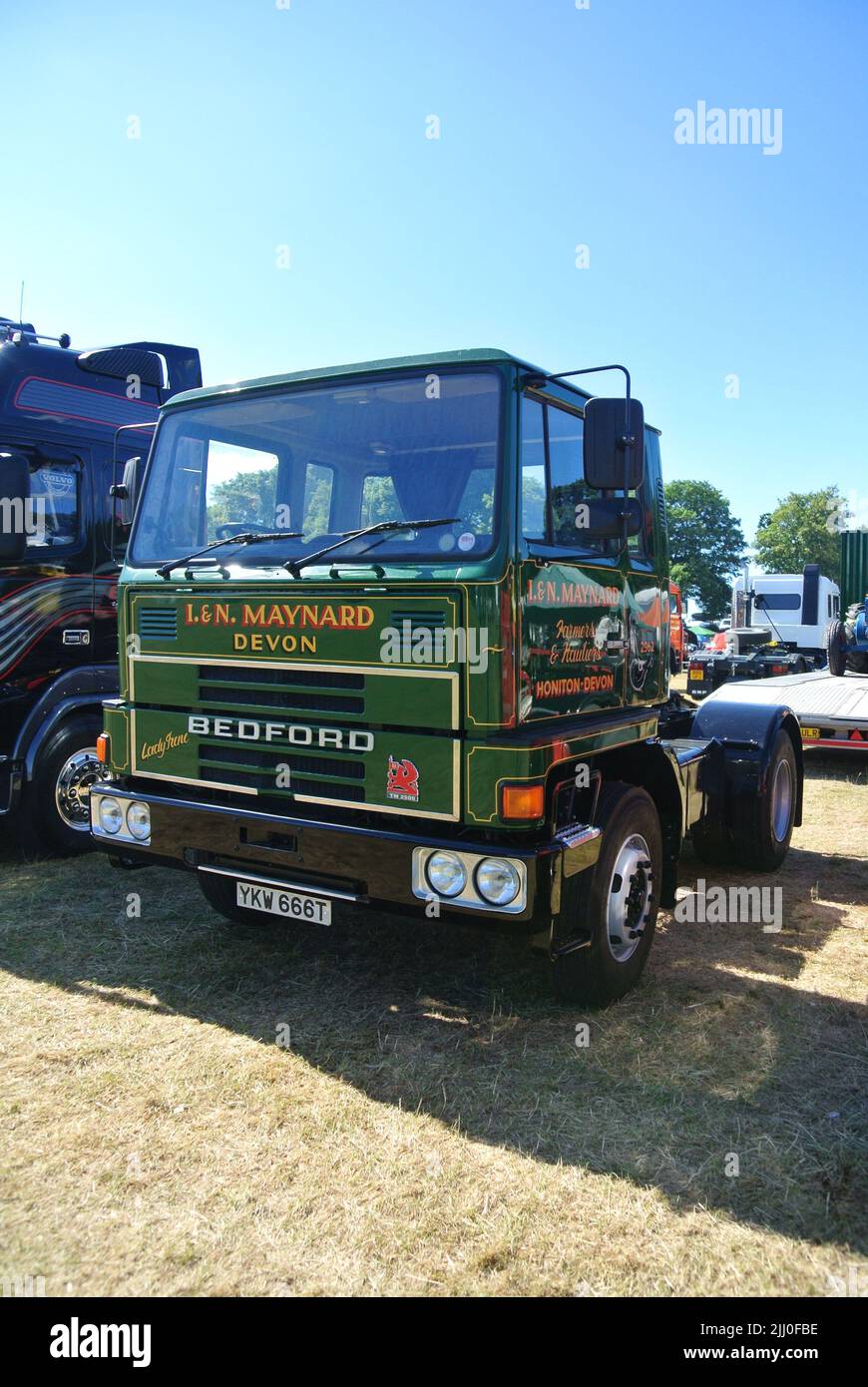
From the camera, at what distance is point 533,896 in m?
3.31

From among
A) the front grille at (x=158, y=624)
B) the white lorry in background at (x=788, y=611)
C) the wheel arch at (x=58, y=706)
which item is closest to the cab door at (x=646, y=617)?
the front grille at (x=158, y=624)

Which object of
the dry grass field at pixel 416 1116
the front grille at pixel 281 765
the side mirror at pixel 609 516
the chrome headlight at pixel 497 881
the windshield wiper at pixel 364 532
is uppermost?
the side mirror at pixel 609 516

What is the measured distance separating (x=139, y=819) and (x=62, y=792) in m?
2.38

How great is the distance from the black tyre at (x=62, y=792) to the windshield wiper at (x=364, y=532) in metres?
3.24

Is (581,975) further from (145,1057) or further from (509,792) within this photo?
(145,1057)

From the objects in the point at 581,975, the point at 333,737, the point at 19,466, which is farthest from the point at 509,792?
the point at 19,466

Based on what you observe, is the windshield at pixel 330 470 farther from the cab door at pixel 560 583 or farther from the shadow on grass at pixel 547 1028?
the shadow on grass at pixel 547 1028

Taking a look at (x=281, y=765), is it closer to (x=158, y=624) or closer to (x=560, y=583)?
(x=158, y=624)

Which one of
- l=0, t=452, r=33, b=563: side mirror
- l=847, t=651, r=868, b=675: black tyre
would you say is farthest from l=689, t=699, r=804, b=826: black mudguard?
l=847, t=651, r=868, b=675: black tyre

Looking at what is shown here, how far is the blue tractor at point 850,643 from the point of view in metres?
13.7

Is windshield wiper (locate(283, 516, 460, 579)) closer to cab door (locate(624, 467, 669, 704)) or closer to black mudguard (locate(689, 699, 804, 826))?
cab door (locate(624, 467, 669, 704))

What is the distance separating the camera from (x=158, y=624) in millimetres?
4195

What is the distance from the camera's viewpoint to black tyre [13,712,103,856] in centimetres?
618
